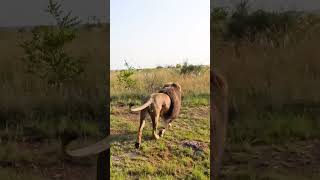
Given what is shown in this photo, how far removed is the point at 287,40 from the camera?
11.4 ft

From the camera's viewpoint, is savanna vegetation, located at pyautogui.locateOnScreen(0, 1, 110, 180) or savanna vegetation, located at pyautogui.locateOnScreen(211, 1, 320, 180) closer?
savanna vegetation, located at pyautogui.locateOnScreen(211, 1, 320, 180)

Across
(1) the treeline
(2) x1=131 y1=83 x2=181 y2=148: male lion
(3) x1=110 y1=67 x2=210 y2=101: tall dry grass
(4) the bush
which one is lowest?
(2) x1=131 y1=83 x2=181 y2=148: male lion

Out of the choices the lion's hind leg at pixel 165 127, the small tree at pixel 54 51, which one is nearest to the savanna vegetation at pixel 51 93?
the small tree at pixel 54 51

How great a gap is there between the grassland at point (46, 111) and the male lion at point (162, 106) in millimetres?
315

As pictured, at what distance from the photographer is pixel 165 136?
3.71 metres

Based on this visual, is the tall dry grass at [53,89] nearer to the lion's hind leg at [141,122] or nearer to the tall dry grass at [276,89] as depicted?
the lion's hind leg at [141,122]

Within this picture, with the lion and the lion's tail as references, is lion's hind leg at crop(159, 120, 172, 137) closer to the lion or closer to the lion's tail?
the lion

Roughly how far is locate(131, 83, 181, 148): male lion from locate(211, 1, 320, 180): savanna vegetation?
1.41 ft

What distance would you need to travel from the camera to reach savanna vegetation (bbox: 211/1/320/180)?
11.1 feet

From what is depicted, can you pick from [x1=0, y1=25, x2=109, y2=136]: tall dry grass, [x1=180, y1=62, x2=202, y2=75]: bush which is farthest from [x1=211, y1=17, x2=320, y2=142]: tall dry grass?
[x1=0, y1=25, x2=109, y2=136]: tall dry grass

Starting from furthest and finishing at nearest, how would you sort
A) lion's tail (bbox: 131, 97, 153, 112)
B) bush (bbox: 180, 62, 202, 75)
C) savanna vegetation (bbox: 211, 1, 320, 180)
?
1. lion's tail (bbox: 131, 97, 153, 112)
2. bush (bbox: 180, 62, 202, 75)
3. savanna vegetation (bbox: 211, 1, 320, 180)

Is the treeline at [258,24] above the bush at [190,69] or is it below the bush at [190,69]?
above

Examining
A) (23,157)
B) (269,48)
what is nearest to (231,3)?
(269,48)

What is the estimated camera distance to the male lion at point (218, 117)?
11.4 ft
